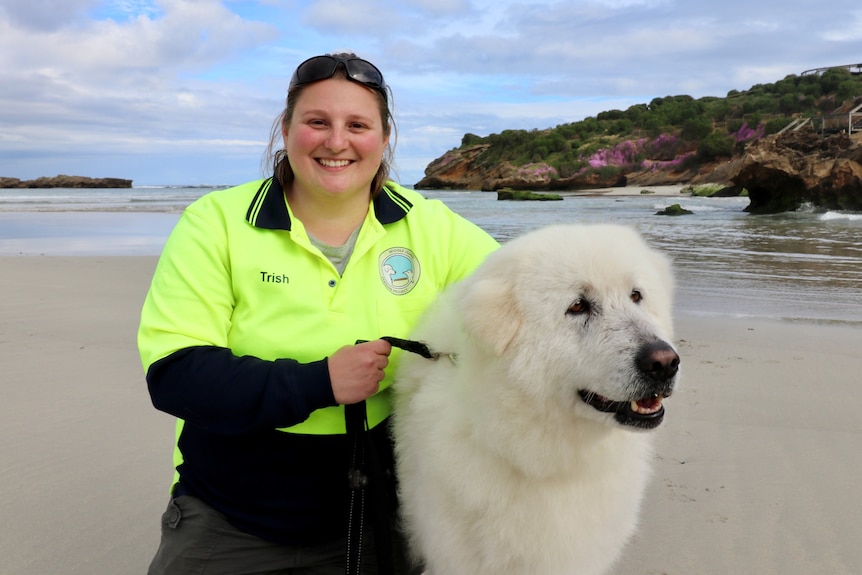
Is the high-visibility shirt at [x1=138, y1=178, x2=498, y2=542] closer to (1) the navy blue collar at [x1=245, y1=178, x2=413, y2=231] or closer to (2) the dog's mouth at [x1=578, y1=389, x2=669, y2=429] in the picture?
(1) the navy blue collar at [x1=245, y1=178, x2=413, y2=231]

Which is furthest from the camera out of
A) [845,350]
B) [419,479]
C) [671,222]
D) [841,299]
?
[671,222]

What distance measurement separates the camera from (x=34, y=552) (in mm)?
2703

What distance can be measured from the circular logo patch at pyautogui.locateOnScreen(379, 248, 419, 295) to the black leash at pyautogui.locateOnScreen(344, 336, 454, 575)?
0.89 feet

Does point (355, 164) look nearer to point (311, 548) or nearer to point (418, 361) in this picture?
point (418, 361)

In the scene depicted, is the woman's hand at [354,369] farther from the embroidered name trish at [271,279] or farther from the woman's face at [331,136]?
the woman's face at [331,136]

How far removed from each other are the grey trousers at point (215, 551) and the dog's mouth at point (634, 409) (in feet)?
3.74

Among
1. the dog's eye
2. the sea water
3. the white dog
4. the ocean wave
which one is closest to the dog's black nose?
Answer: the white dog

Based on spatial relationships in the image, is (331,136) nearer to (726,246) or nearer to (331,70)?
(331,70)

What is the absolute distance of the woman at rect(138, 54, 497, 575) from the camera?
1986 millimetres

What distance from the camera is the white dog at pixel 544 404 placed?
1.77m

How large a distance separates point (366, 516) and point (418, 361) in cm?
66

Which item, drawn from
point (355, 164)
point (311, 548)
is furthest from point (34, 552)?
point (355, 164)

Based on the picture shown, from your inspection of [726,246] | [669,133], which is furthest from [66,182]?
[726,246]

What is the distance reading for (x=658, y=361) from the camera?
1.65m
